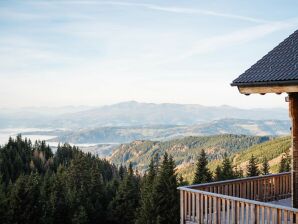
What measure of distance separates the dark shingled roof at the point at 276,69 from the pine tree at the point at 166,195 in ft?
112

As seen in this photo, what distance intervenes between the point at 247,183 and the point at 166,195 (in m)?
32.3

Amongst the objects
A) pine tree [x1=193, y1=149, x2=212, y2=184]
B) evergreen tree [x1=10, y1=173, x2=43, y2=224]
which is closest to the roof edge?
pine tree [x1=193, y1=149, x2=212, y2=184]

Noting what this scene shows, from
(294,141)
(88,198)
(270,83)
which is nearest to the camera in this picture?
(270,83)

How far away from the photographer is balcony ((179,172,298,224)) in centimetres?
1035

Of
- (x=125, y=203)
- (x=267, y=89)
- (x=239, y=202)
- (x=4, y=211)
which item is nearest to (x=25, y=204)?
(x=4, y=211)

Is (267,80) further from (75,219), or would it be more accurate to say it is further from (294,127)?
(75,219)

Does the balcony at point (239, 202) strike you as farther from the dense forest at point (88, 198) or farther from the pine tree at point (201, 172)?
the pine tree at point (201, 172)

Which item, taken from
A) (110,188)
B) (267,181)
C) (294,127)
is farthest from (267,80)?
(110,188)

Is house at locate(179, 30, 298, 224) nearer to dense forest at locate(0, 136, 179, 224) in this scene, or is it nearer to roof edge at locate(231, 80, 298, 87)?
roof edge at locate(231, 80, 298, 87)

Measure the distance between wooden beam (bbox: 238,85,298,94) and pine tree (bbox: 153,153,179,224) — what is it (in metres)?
34.7

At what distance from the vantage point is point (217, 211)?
1167cm

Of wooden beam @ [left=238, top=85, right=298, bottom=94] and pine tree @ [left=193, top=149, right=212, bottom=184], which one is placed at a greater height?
wooden beam @ [left=238, top=85, right=298, bottom=94]

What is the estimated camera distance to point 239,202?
436 inches

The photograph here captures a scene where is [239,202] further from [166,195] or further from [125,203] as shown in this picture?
[125,203]
